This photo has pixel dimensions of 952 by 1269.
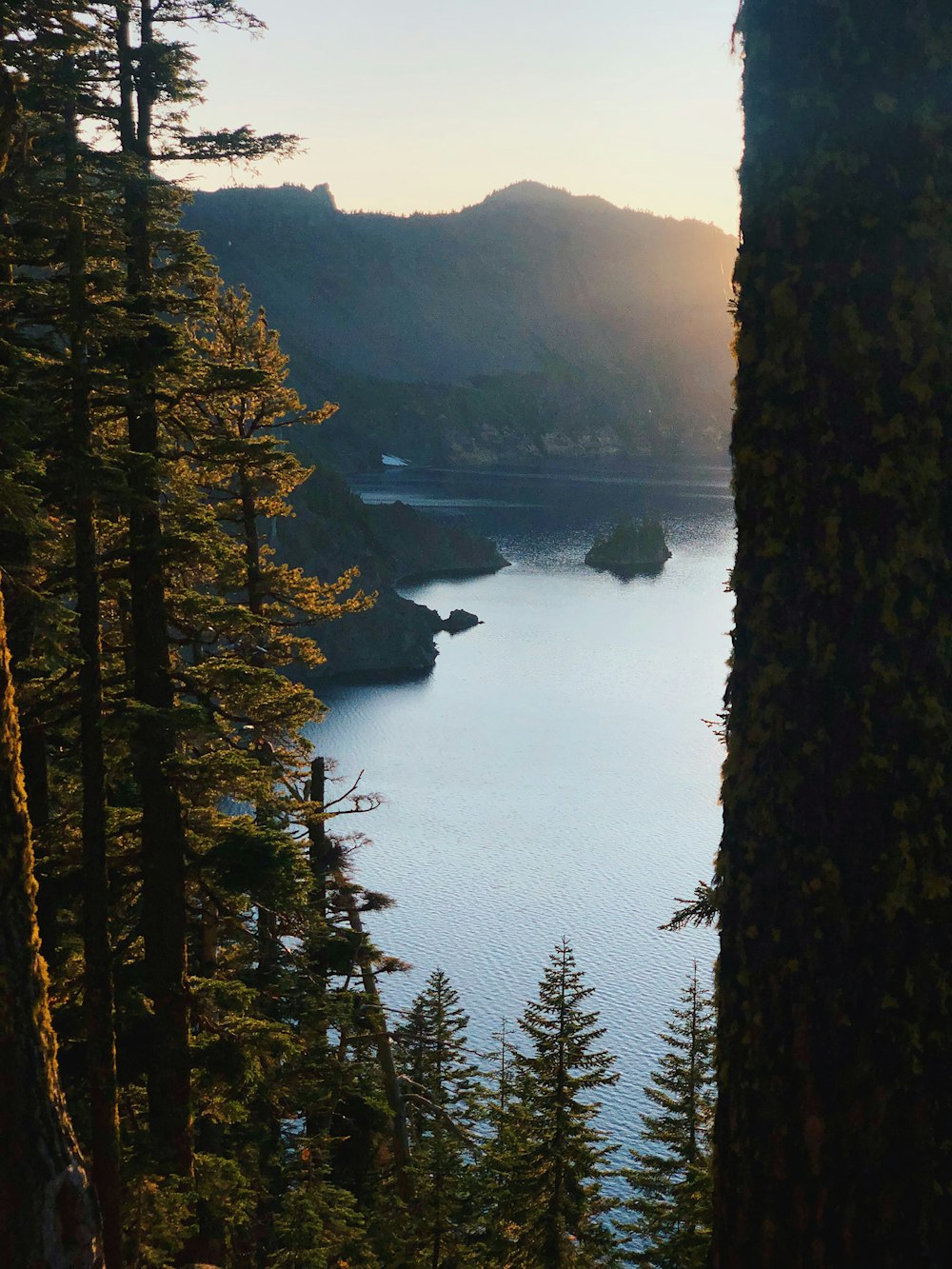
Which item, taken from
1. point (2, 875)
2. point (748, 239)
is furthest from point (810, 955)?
point (2, 875)

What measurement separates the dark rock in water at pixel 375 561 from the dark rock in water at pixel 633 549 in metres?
8.60

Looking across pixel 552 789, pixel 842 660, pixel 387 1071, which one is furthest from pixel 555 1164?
pixel 552 789

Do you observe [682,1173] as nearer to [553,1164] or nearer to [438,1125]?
[438,1125]

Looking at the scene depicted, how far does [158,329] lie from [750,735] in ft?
28.7

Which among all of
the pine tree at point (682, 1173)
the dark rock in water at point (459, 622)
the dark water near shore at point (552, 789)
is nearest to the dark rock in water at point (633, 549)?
the dark water near shore at point (552, 789)

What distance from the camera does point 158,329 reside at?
10.7m

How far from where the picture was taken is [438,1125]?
17.8 meters

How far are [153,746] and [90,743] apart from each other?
3.08 ft

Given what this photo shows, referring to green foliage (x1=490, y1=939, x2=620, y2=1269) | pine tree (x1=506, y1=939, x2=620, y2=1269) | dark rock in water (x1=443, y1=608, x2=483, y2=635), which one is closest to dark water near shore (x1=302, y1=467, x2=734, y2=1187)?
dark rock in water (x1=443, y1=608, x2=483, y2=635)

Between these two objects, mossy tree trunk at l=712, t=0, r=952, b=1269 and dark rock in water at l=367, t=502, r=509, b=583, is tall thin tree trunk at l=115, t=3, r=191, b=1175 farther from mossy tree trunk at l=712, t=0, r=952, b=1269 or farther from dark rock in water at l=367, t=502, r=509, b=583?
dark rock in water at l=367, t=502, r=509, b=583

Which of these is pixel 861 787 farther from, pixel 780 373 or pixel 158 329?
pixel 158 329

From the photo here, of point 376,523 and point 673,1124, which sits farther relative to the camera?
point 376,523

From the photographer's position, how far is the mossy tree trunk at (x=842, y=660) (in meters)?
3.22

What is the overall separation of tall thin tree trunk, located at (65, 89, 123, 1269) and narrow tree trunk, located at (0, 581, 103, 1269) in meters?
4.74
